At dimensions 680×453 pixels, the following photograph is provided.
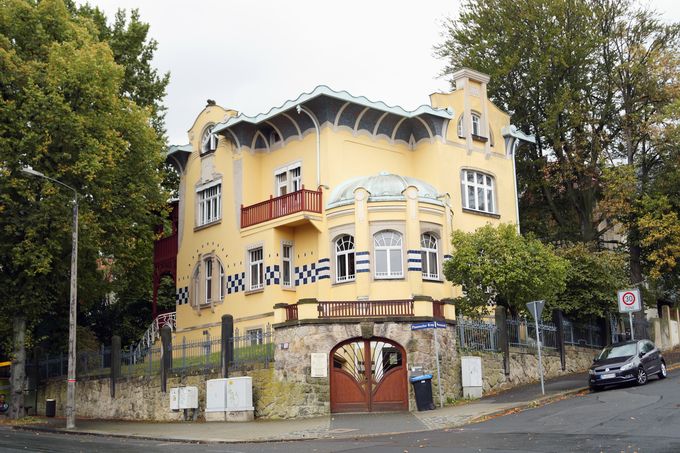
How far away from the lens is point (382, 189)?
32.4 meters

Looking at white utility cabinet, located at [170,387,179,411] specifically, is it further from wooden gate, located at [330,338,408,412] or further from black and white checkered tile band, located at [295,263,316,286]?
black and white checkered tile band, located at [295,263,316,286]

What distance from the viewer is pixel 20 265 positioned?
3003 cm

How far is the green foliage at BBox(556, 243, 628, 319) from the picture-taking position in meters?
34.0

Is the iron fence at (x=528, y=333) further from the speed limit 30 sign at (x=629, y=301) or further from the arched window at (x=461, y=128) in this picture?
the arched window at (x=461, y=128)

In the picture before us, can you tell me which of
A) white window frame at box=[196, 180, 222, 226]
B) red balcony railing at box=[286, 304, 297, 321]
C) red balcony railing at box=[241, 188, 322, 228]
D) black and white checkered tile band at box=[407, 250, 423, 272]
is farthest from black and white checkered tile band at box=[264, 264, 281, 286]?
red balcony railing at box=[286, 304, 297, 321]

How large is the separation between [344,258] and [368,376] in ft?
28.4

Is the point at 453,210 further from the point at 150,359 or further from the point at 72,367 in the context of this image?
the point at 72,367

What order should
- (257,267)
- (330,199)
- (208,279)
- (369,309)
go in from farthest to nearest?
(208,279), (257,267), (330,199), (369,309)

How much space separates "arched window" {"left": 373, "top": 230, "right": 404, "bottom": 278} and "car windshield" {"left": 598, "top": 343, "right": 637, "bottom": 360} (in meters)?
8.45

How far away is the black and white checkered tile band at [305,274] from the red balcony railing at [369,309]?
816 cm

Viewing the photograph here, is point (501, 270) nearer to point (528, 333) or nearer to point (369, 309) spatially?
point (528, 333)

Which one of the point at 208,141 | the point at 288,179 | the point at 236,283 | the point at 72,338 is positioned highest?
the point at 208,141

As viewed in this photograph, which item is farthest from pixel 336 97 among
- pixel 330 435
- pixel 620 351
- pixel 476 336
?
pixel 330 435

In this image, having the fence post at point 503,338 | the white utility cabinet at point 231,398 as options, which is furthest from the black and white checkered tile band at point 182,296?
the fence post at point 503,338
